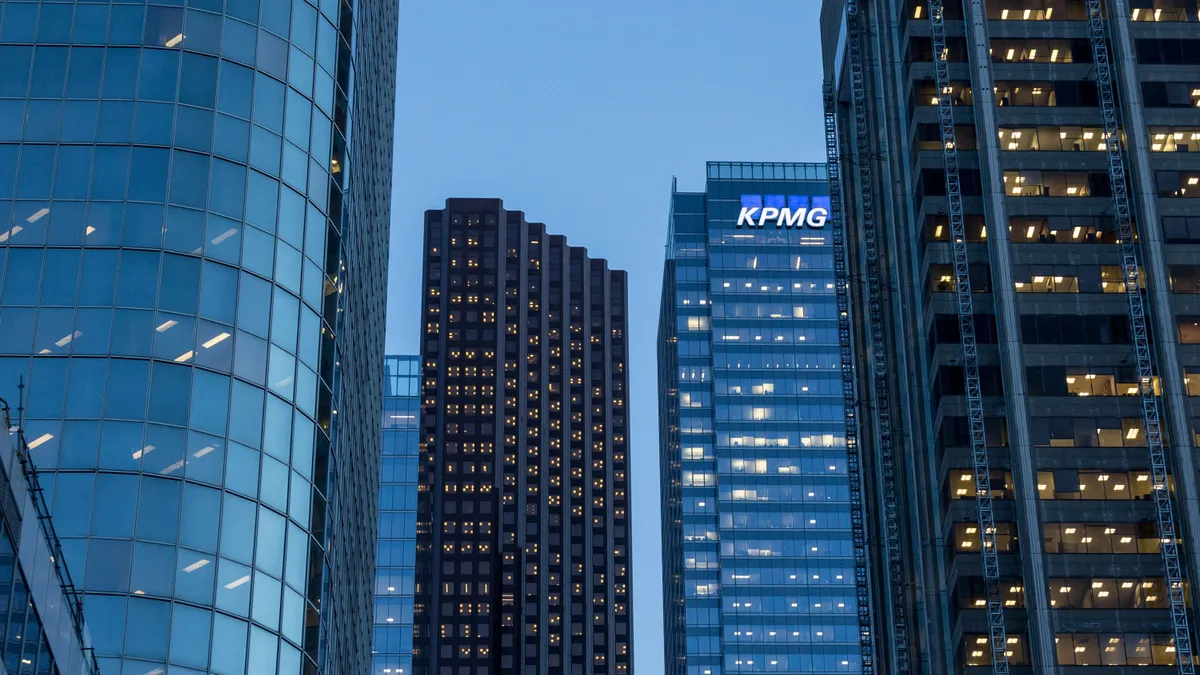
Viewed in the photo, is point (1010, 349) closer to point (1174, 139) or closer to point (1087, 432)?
point (1087, 432)

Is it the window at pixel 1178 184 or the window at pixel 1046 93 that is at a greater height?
the window at pixel 1046 93

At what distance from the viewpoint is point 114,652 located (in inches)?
2370

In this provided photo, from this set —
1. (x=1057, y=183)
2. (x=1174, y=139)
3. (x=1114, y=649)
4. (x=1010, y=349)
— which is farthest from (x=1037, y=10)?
(x=1114, y=649)

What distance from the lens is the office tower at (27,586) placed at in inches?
1479

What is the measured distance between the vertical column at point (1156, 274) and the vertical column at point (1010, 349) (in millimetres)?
8785

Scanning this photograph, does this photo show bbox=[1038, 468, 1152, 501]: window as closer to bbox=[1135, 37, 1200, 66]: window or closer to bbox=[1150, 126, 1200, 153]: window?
bbox=[1150, 126, 1200, 153]: window

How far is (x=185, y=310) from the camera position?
68000 mm

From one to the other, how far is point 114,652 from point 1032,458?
6689 centimetres

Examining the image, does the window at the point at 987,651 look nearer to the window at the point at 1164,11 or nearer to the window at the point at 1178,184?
the window at the point at 1178,184

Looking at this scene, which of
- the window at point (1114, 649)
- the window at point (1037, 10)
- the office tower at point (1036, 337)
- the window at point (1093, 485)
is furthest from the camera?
the window at point (1037, 10)

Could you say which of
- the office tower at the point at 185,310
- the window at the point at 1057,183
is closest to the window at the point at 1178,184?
the window at the point at 1057,183

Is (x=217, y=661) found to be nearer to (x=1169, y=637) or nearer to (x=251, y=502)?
(x=251, y=502)

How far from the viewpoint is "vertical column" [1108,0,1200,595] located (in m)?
107

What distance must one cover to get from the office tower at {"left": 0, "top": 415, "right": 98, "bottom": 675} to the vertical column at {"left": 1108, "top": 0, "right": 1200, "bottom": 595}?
79660mm
